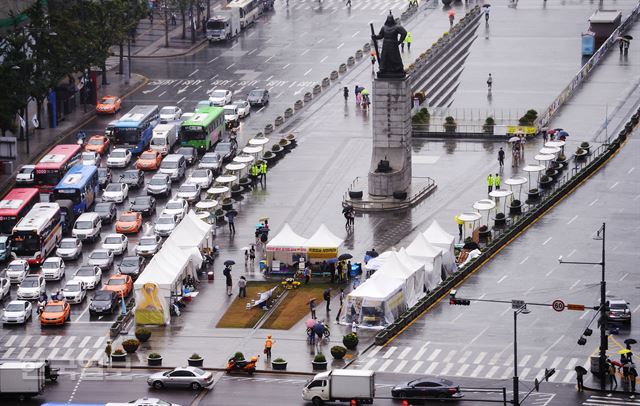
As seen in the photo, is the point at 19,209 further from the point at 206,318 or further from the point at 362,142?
the point at 362,142

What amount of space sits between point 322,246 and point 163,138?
41135mm

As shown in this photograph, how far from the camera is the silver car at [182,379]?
132 meters

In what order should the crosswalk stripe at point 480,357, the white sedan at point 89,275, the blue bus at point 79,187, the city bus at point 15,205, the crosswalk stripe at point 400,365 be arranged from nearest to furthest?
the crosswalk stripe at point 400,365 < the crosswalk stripe at point 480,357 < the white sedan at point 89,275 < the city bus at point 15,205 < the blue bus at point 79,187

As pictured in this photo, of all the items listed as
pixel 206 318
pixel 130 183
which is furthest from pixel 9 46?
pixel 206 318

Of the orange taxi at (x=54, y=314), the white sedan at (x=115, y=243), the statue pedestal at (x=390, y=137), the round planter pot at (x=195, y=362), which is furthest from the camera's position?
the statue pedestal at (x=390, y=137)

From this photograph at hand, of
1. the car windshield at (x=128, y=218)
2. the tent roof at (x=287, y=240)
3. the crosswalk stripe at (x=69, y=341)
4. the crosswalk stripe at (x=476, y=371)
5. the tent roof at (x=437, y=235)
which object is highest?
the tent roof at (x=437, y=235)

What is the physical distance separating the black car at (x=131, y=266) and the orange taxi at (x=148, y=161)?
31385 mm

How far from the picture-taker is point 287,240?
516 ft

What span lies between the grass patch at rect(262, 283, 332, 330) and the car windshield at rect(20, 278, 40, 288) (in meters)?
18.9

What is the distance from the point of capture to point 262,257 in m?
162

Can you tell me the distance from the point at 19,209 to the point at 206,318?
26.8 meters

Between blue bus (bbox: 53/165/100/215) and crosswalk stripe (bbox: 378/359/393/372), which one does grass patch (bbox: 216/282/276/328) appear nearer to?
crosswalk stripe (bbox: 378/359/393/372)

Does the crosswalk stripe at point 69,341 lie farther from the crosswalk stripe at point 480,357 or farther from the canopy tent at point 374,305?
the crosswalk stripe at point 480,357

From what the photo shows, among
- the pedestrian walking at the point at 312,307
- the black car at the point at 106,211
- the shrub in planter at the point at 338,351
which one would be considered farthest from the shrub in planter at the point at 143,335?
the black car at the point at 106,211
